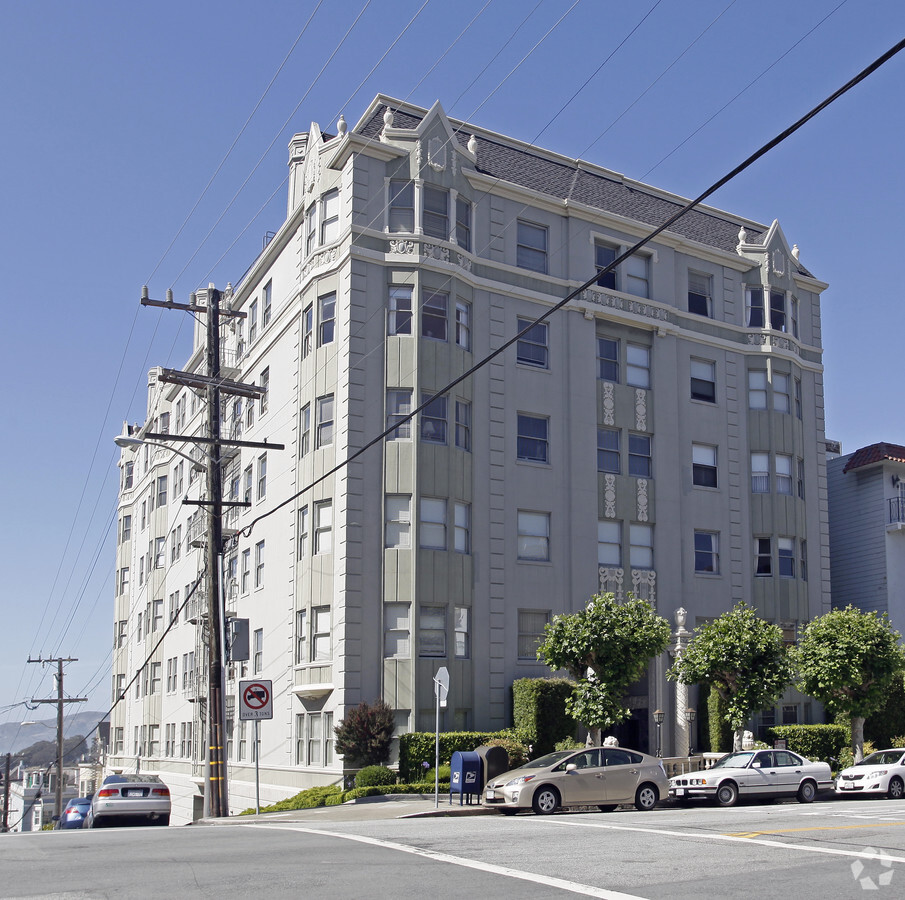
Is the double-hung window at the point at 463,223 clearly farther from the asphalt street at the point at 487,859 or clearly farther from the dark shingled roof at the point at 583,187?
the asphalt street at the point at 487,859

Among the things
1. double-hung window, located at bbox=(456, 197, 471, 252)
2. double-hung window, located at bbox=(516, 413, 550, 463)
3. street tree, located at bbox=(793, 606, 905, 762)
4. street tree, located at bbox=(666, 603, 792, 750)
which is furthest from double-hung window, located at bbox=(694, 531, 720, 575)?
double-hung window, located at bbox=(456, 197, 471, 252)

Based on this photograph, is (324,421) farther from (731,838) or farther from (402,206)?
(731,838)

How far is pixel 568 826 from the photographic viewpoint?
18.1 m

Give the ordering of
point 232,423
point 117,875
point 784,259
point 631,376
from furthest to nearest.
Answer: point 232,423
point 784,259
point 631,376
point 117,875

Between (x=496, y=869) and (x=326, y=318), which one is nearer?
(x=496, y=869)

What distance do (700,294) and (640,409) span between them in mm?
5578

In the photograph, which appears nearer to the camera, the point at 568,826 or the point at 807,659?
the point at 568,826

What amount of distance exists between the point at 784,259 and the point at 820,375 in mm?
4472

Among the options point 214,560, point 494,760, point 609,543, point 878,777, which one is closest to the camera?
point 494,760

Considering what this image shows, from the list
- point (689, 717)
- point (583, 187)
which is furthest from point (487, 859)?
point (583, 187)

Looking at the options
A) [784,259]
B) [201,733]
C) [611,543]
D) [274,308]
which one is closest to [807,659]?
[611,543]

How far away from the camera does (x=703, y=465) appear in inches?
1513

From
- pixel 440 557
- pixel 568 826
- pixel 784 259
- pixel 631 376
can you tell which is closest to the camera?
pixel 568 826

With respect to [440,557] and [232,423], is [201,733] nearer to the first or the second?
[232,423]
